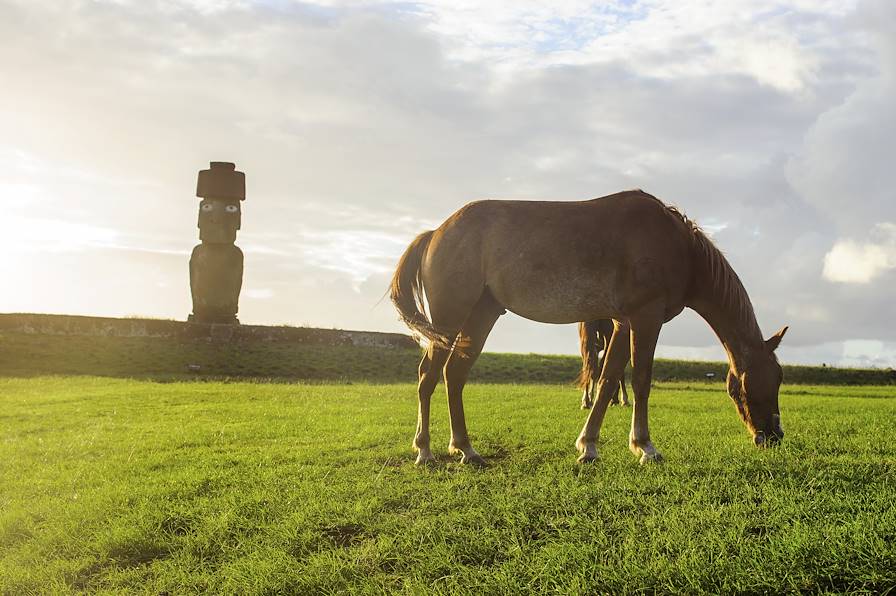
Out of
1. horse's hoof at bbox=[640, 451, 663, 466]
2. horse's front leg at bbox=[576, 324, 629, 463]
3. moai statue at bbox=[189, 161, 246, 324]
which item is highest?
moai statue at bbox=[189, 161, 246, 324]

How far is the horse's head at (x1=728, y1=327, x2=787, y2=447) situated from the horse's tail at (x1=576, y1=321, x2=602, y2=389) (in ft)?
11.8

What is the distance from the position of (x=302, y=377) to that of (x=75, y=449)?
12.5 metres

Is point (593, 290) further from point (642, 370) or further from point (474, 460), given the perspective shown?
point (474, 460)

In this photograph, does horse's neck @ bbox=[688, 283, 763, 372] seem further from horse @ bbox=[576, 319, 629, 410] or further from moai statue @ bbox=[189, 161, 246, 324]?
moai statue @ bbox=[189, 161, 246, 324]

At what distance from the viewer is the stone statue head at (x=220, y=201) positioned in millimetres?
26672

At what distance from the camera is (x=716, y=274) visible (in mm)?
7395

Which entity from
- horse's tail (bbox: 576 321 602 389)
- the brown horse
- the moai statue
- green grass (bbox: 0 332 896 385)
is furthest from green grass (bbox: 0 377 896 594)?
the moai statue

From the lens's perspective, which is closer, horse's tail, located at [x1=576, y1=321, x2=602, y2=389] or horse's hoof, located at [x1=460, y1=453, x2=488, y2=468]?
horse's hoof, located at [x1=460, y1=453, x2=488, y2=468]

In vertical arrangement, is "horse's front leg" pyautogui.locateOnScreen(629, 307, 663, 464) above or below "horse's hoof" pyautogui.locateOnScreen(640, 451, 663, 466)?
above

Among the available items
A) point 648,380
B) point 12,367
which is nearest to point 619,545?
point 648,380

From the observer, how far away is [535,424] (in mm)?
10562

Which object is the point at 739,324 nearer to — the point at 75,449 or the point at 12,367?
the point at 75,449

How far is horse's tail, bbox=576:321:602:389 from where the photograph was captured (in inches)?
439

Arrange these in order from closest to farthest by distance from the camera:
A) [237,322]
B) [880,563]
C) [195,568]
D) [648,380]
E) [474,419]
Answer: [880,563] → [195,568] → [648,380] → [474,419] → [237,322]
